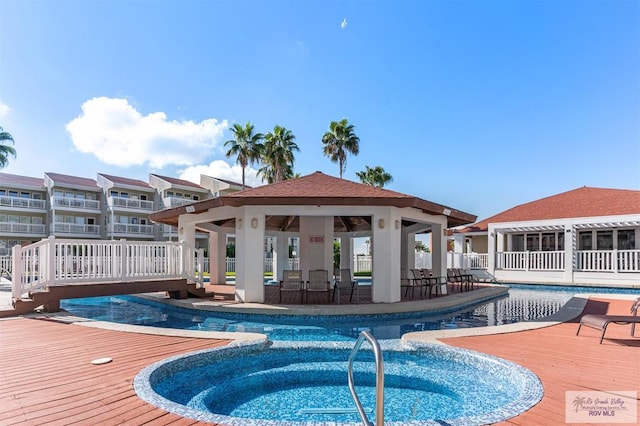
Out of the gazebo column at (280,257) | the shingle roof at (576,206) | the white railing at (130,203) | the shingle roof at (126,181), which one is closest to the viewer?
the gazebo column at (280,257)

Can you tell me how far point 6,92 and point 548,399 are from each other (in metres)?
13.0

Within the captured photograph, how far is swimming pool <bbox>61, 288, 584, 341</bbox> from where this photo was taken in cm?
855

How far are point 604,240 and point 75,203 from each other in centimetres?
4604

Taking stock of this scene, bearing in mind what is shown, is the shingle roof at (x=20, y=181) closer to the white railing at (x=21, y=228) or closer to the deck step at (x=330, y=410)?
the white railing at (x=21, y=228)

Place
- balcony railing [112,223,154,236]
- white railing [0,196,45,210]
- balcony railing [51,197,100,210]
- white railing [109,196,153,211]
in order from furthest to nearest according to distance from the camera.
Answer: white railing [109,196,153,211]
balcony railing [112,223,154,236]
balcony railing [51,197,100,210]
white railing [0,196,45,210]

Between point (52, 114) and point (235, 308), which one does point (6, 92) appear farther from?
point (235, 308)

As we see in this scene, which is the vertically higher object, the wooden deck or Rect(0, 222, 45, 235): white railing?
Rect(0, 222, 45, 235): white railing

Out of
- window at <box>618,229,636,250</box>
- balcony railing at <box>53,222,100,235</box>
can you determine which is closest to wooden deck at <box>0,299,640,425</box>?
window at <box>618,229,636,250</box>

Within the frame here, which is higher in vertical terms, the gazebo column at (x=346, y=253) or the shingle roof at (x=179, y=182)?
the shingle roof at (x=179, y=182)

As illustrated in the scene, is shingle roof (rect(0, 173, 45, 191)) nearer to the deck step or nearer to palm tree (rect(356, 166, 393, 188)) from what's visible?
palm tree (rect(356, 166, 393, 188))

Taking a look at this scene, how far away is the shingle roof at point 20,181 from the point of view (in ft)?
126

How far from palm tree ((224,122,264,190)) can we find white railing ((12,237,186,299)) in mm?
21894

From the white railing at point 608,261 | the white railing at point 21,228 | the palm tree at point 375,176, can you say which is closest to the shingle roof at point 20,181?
the white railing at point 21,228

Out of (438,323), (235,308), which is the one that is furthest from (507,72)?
(235,308)
